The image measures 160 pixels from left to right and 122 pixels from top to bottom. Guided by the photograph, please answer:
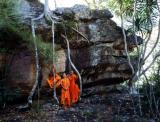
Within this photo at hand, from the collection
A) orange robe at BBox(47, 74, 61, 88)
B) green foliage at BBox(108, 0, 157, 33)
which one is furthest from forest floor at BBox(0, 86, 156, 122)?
green foliage at BBox(108, 0, 157, 33)

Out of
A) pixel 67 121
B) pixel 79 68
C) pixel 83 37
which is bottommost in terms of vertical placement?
pixel 67 121

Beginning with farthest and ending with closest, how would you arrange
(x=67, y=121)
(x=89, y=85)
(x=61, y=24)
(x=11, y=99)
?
(x=89, y=85) < (x=61, y=24) < (x=11, y=99) < (x=67, y=121)

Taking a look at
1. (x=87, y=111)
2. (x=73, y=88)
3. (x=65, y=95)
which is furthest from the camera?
(x=73, y=88)

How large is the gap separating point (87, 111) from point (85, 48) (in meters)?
2.63

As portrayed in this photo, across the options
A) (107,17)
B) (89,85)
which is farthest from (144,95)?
(107,17)

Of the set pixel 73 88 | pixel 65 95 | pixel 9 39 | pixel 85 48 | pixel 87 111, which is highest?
pixel 9 39

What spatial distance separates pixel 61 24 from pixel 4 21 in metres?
2.13

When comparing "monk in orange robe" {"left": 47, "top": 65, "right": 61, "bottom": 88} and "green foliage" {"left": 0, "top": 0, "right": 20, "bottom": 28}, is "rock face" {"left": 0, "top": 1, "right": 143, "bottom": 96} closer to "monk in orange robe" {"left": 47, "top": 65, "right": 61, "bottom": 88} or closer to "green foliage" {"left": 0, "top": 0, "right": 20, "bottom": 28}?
"monk in orange robe" {"left": 47, "top": 65, "right": 61, "bottom": 88}

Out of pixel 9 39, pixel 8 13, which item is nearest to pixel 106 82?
pixel 9 39

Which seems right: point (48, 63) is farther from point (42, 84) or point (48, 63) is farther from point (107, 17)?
point (107, 17)

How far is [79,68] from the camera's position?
47.6 ft

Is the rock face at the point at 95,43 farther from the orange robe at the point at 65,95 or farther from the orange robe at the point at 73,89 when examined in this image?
the orange robe at the point at 65,95

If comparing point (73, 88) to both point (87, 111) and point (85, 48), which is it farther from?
point (85, 48)

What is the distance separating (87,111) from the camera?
506 inches
